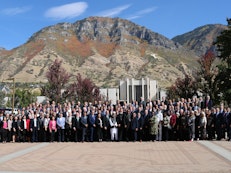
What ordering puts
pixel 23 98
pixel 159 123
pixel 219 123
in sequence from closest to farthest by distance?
1. pixel 219 123
2. pixel 159 123
3. pixel 23 98

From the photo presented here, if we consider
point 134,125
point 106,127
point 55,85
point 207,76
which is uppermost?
point 207,76

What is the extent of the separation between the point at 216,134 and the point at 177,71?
160782mm

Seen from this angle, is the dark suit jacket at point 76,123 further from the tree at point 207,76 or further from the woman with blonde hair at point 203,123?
the tree at point 207,76

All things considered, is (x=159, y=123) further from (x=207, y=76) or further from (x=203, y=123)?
(x=207, y=76)

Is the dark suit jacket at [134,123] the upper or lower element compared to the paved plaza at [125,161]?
upper

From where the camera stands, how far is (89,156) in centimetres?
1291

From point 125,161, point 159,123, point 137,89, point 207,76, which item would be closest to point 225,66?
point 207,76

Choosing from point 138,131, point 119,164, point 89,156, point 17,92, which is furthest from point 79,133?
point 17,92

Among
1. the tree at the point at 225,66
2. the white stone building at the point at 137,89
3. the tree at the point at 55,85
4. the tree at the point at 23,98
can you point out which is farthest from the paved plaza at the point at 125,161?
the white stone building at the point at 137,89

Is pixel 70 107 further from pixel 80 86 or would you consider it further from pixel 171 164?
pixel 80 86

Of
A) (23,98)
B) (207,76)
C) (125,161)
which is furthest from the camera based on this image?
(23,98)

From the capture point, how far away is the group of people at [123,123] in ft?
60.3

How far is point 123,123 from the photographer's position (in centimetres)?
1906

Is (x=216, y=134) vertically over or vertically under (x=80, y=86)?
under
